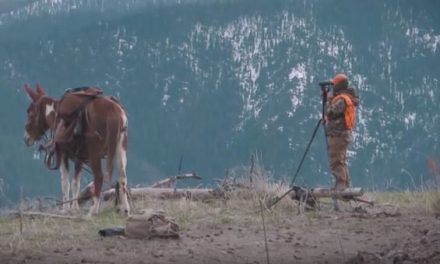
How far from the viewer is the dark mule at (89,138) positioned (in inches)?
449

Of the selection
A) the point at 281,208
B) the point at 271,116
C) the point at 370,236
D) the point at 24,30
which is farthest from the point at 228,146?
the point at 24,30

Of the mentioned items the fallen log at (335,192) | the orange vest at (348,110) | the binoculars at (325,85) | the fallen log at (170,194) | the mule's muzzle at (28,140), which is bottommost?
the fallen log at (170,194)

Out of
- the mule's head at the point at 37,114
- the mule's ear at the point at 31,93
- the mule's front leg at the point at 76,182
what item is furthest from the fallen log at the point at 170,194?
the mule's ear at the point at 31,93

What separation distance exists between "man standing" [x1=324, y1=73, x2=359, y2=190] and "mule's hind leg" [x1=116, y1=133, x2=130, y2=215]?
3.06 metres

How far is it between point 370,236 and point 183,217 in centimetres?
243

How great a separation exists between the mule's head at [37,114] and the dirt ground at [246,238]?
225cm

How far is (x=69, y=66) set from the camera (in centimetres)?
2427

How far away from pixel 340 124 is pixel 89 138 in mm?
3562

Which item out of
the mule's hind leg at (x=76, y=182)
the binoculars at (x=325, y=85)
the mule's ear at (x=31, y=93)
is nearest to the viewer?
the mule's hind leg at (x=76, y=182)

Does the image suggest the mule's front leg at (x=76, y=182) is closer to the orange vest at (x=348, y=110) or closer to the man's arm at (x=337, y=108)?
the man's arm at (x=337, y=108)

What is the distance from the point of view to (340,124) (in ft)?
42.5

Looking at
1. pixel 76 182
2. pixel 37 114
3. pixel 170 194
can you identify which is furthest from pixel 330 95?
pixel 37 114

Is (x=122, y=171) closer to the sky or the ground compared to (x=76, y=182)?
closer to the sky

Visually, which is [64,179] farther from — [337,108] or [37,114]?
[337,108]
